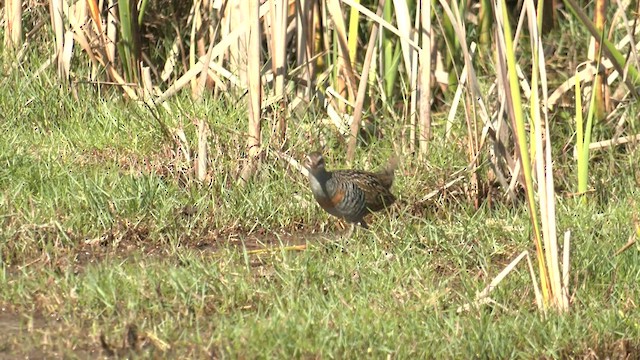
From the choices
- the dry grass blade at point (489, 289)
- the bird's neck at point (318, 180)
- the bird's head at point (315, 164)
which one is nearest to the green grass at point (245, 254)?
the dry grass blade at point (489, 289)

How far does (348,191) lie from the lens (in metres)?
5.92

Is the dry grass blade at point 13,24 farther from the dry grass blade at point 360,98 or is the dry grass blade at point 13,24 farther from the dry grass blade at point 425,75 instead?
the dry grass blade at point 425,75

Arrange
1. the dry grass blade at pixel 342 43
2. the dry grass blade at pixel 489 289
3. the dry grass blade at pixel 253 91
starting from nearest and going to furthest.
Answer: the dry grass blade at pixel 489 289 < the dry grass blade at pixel 253 91 < the dry grass blade at pixel 342 43

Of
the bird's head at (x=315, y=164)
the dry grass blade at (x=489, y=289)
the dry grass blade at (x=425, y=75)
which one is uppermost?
the dry grass blade at (x=425, y=75)

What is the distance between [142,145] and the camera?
6.72 metres

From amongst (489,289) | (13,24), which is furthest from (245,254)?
(13,24)

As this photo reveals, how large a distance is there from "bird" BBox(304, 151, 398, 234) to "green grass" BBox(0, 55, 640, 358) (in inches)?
4.6

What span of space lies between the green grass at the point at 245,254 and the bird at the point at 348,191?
0.39 ft

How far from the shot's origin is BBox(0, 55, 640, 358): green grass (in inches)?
183

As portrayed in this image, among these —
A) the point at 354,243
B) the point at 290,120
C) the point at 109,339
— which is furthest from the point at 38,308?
the point at 290,120

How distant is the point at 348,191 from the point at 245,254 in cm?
75

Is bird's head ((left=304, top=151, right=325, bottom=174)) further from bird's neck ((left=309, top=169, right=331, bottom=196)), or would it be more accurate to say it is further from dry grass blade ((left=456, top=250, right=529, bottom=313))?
dry grass blade ((left=456, top=250, right=529, bottom=313))

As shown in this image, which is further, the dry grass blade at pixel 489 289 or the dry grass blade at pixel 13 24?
the dry grass blade at pixel 13 24

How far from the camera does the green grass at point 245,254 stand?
183 inches
